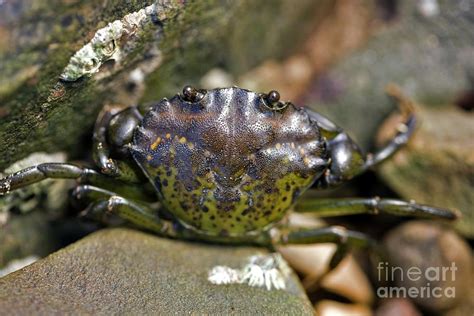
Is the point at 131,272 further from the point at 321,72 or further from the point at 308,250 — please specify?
the point at 321,72

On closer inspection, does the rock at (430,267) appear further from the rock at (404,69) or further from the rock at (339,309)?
the rock at (404,69)

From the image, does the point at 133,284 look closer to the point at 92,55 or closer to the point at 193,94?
the point at 193,94

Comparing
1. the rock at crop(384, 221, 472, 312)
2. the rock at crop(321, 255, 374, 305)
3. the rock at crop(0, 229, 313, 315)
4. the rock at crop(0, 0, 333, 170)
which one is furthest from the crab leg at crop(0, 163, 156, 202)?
the rock at crop(384, 221, 472, 312)

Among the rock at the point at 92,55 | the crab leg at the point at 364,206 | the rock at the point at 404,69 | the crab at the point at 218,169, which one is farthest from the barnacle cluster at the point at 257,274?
the rock at the point at 404,69

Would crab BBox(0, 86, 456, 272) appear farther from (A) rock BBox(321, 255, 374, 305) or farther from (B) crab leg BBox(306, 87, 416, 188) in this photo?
(A) rock BBox(321, 255, 374, 305)

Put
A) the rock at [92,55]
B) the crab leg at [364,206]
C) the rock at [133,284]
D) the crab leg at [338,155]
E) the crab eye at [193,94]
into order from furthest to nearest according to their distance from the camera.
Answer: the crab leg at [364,206] → the crab leg at [338,155] → the crab eye at [193,94] → the rock at [133,284] → the rock at [92,55]
